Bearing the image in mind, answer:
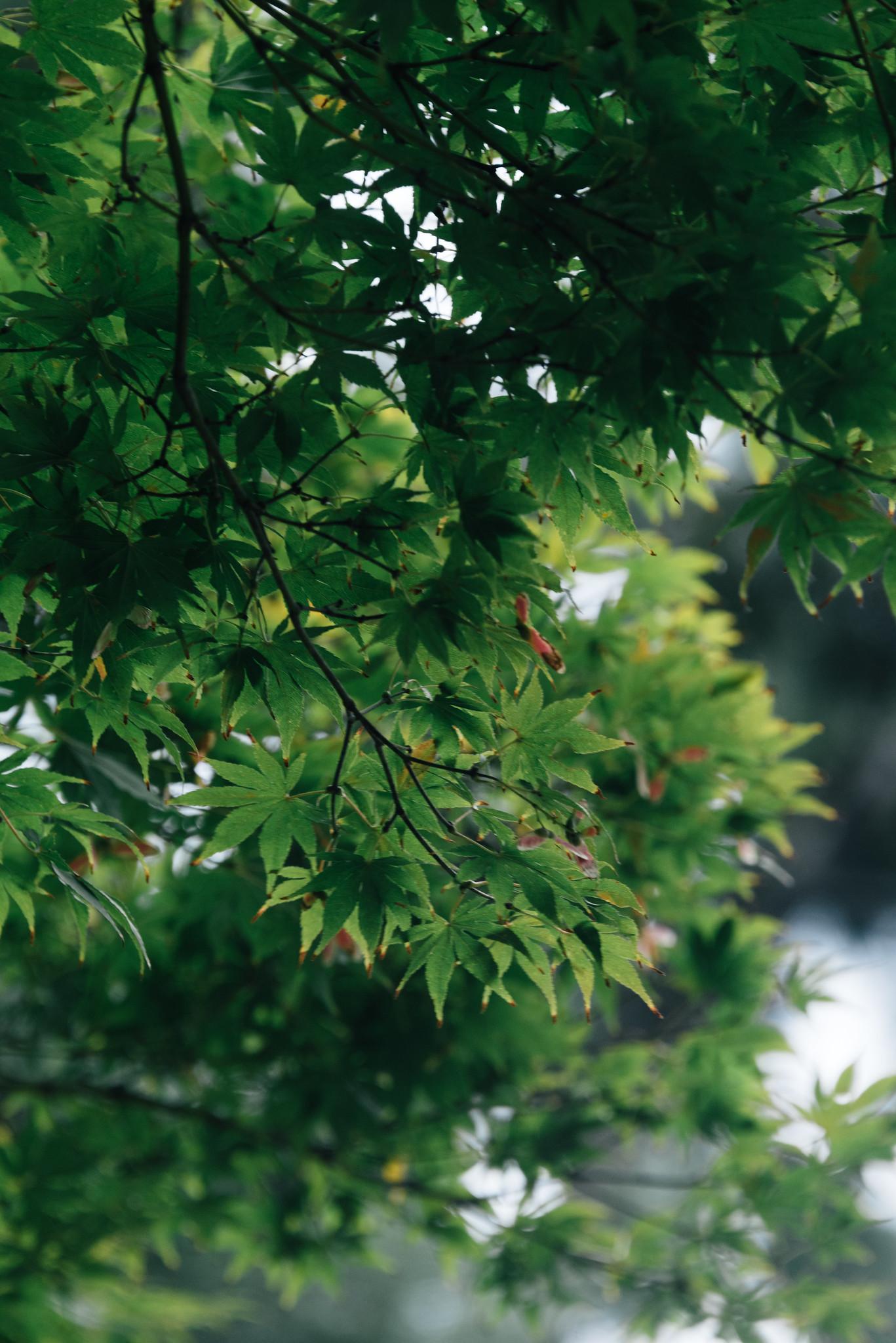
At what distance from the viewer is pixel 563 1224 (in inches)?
83.8

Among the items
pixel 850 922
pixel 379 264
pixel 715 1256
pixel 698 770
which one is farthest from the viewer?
pixel 850 922

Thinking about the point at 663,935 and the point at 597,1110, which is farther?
the point at 597,1110

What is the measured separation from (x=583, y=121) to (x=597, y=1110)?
190 centimetres

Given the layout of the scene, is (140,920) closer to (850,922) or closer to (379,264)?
(379,264)

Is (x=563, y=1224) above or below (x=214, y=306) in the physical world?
below

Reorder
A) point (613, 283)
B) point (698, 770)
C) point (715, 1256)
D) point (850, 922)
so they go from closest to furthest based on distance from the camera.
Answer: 1. point (613, 283)
2. point (698, 770)
3. point (715, 1256)
4. point (850, 922)

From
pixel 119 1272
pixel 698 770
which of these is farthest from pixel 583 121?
pixel 119 1272

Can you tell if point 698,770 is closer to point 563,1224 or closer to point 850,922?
point 563,1224

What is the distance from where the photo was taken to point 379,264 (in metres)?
0.89

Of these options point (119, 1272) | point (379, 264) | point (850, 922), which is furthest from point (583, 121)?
point (850, 922)

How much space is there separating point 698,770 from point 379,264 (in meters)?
1.23

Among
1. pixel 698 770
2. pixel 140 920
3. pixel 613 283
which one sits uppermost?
pixel 613 283

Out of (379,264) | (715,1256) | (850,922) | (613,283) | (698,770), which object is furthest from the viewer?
(850,922)

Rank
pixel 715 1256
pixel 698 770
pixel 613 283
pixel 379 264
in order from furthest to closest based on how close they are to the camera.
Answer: pixel 715 1256 → pixel 698 770 → pixel 379 264 → pixel 613 283
